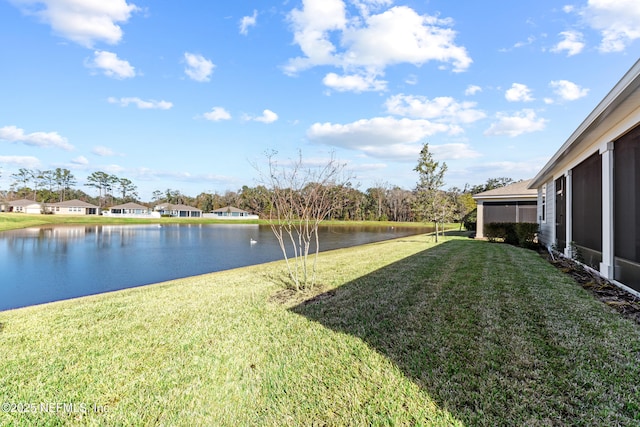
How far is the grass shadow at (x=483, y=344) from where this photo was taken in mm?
1957

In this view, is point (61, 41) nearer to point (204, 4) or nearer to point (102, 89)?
point (102, 89)

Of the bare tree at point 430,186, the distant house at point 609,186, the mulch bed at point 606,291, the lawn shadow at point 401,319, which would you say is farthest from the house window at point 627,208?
the bare tree at point 430,186

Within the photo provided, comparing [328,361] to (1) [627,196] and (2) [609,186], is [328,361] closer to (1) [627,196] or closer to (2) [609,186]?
(1) [627,196]

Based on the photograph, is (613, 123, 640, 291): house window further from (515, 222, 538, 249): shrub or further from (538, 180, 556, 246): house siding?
(515, 222, 538, 249): shrub

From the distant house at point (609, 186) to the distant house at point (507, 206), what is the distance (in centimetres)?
778

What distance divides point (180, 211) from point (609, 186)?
6251cm

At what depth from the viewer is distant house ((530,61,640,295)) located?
14.0 ft

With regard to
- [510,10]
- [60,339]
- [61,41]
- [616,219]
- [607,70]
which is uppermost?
[61,41]

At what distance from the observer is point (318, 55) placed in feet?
37.7

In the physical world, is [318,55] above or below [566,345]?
above

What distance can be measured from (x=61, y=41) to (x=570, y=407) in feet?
49.9

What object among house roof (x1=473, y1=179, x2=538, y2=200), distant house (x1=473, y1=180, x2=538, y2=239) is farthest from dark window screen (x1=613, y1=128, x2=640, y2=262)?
distant house (x1=473, y1=180, x2=538, y2=239)

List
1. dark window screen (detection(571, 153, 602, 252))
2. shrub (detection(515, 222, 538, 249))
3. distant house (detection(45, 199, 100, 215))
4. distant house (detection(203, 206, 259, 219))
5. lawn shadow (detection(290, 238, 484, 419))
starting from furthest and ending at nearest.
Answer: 1. distant house (detection(203, 206, 259, 219))
2. distant house (detection(45, 199, 100, 215))
3. shrub (detection(515, 222, 538, 249))
4. dark window screen (detection(571, 153, 602, 252))
5. lawn shadow (detection(290, 238, 484, 419))

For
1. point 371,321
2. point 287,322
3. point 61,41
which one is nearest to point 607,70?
point 371,321
